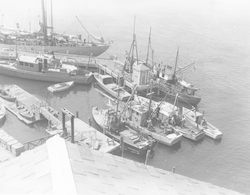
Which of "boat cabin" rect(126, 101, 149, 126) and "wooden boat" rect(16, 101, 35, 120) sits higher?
"boat cabin" rect(126, 101, 149, 126)

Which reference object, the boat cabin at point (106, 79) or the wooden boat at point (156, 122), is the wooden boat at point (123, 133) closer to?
the wooden boat at point (156, 122)

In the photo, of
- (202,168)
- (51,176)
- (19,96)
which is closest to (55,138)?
(51,176)

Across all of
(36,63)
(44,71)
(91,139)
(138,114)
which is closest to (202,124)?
(138,114)

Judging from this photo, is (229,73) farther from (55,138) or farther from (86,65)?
(55,138)

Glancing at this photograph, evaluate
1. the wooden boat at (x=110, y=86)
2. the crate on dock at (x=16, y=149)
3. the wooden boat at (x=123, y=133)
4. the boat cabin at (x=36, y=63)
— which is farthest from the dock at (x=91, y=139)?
the boat cabin at (x=36, y=63)

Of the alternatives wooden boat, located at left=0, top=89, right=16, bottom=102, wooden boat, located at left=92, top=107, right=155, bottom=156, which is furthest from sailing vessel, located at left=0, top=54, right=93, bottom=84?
wooden boat, located at left=92, top=107, right=155, bottom=156

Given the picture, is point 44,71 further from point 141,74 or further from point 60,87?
point 141,74

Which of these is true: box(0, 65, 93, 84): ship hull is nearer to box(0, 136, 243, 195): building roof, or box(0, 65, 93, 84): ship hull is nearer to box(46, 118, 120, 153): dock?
box(46, 118, 120, 153): dock
